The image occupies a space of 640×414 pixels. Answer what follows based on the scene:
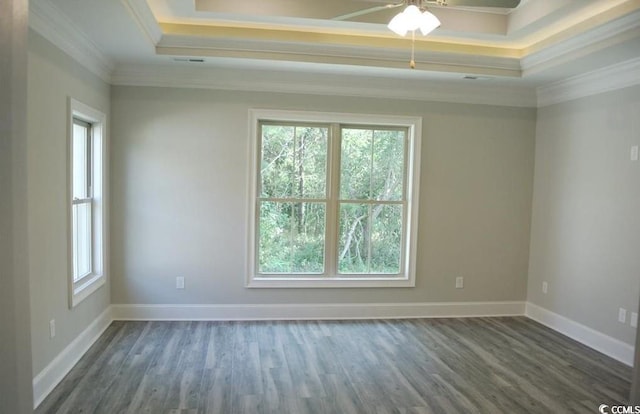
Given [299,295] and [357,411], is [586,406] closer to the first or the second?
[357,411]

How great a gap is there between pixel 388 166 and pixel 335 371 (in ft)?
7.39

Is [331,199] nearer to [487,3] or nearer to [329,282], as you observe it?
[329,282]

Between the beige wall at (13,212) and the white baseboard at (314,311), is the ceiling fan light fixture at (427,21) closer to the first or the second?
the beige wall at (13,212)

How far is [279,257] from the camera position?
14.9 ft

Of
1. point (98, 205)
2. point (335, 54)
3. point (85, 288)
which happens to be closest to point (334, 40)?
point (335, 54)

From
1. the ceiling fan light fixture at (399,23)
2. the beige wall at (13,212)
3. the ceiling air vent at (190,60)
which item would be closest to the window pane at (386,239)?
the ceiling air vent at (190,60)

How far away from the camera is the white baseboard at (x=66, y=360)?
2713 millimetres

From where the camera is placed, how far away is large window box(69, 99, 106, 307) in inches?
142

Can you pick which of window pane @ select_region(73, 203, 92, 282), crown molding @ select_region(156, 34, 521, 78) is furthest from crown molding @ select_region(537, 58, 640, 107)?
window pane @ select_region(73, 203, 92, 282)

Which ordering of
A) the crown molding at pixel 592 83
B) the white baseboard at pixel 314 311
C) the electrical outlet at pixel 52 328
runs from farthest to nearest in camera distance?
the white baseboard at pixel 314 311, the crown molding at pixel 592 83, the electrical outlet at pixel 52 328

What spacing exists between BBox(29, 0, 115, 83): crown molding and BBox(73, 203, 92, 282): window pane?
1186 millimetres

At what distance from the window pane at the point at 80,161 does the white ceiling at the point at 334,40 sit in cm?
57

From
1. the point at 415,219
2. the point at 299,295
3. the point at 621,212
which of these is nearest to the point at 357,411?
the point at 299,295

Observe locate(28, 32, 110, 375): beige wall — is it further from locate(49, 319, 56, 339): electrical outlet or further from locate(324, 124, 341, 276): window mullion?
locate(324, 124, 341, 276): window mullion
